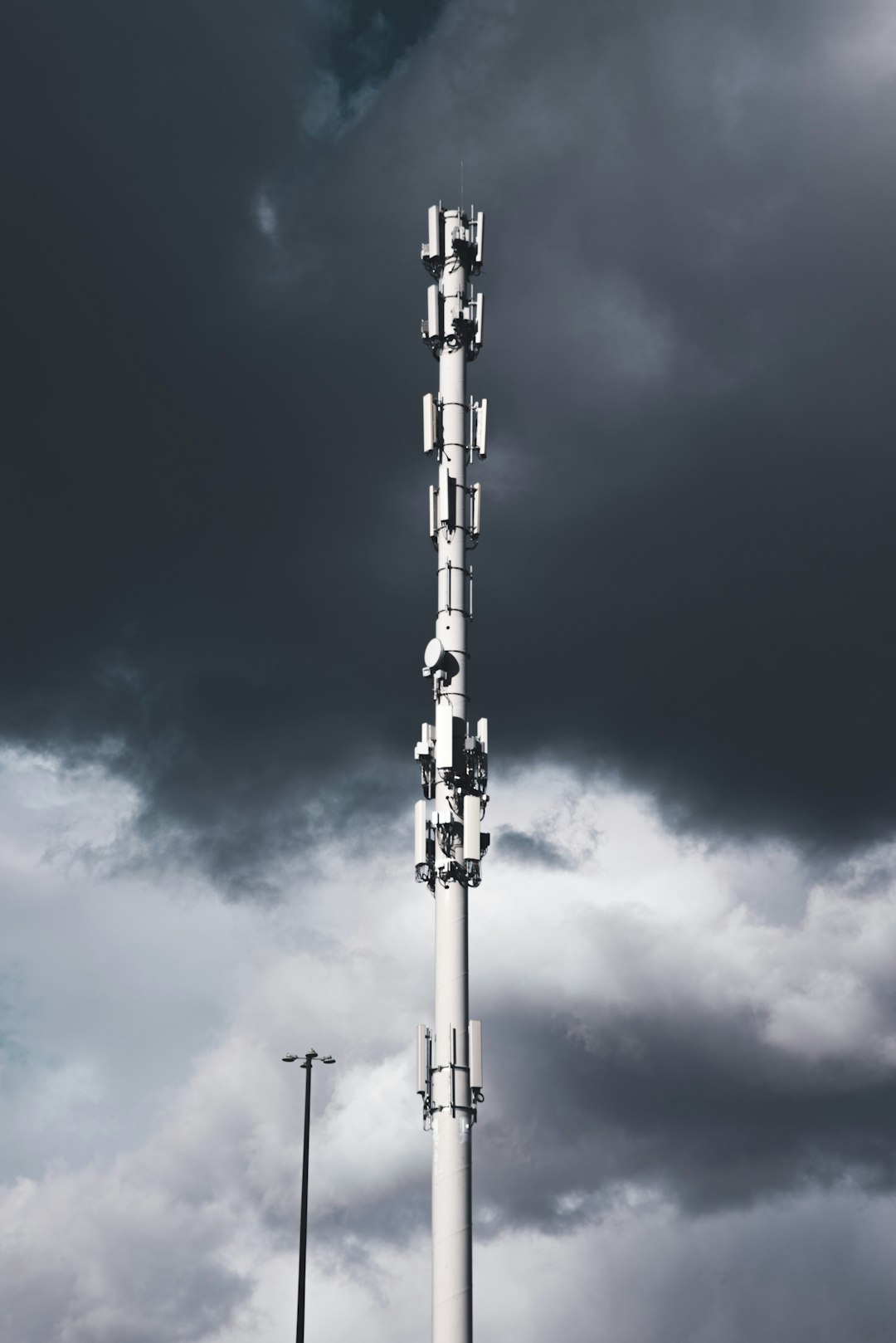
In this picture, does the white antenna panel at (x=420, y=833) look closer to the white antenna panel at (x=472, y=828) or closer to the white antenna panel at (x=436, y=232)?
the white antenna panel at (x=472, y=828)

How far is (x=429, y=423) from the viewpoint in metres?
50.0

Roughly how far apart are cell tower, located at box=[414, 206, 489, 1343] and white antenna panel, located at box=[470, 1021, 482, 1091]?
0.03 metres

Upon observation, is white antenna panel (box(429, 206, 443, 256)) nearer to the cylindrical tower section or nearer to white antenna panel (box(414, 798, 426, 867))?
Result: the cylindrical tower section

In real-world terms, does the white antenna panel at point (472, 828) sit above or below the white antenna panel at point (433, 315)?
Answer: below

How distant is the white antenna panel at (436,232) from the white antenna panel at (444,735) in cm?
1925

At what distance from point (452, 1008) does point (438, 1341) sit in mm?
9010

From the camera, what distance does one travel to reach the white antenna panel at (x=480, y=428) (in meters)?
49.8

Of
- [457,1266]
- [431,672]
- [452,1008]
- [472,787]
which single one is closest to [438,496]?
[431,672]

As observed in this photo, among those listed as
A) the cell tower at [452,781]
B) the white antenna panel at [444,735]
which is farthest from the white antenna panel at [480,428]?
the white antenna panel at [444,735]

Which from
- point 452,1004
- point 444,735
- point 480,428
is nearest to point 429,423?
point 480,428

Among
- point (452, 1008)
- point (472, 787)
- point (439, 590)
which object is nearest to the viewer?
point (452, 1008)

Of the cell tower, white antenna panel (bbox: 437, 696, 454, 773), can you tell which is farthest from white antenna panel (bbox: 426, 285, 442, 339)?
white antenna panel (bbox: 437, 696, 454, 773)

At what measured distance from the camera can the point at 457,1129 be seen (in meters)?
40.2

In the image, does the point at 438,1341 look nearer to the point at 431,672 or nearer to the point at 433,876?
the point at 433,876
